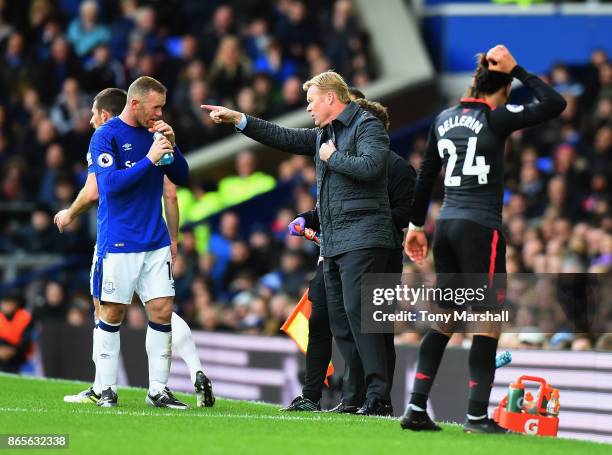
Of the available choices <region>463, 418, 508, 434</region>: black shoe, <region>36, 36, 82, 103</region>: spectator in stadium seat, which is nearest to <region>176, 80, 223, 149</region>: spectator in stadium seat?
<region>36, 36, 82, 103</region>: spectator in stadium seat

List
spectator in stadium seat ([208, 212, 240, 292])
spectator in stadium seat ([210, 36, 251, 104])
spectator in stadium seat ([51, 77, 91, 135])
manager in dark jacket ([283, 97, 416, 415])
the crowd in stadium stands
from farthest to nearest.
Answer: spectator in stadium seat ([51, 77, 91, 135]) < spectator in stadium seat ([210, 36, 251, 104]) < spectator in stadium seat ([208, 212, 240, 292]) < the crowd in stadium stands < manager in dark jacket ([283, 97, 416, 415])

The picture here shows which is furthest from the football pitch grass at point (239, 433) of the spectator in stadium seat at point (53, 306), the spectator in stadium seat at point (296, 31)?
the spectator in stadium seat at point (296, 31)

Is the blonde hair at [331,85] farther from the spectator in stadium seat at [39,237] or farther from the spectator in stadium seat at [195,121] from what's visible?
the spectator in stadium seat at [195,121]

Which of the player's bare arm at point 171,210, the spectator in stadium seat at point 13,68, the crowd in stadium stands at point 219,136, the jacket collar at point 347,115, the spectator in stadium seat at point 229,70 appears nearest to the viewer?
the jacket collar at point 347,115

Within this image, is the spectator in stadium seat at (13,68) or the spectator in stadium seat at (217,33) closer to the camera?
the spectator in stadium seat at (217,33)

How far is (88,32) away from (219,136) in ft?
8.97

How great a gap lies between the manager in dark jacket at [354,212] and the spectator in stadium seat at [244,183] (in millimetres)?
9118

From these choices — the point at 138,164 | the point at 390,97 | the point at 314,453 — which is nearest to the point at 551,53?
the point at 390,97

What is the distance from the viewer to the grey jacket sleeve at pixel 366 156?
8469mm

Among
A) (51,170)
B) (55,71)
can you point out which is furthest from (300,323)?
(55,71)

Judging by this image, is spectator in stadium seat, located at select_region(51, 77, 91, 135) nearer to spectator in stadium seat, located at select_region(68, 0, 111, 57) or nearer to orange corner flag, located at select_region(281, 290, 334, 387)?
spectator in stadium seat, located at select_region(68, 0, 111, 57)

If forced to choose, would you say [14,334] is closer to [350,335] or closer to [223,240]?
[223,240]

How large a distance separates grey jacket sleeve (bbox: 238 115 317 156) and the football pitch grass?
66.8 inches

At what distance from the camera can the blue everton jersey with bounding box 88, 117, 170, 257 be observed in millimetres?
8828
